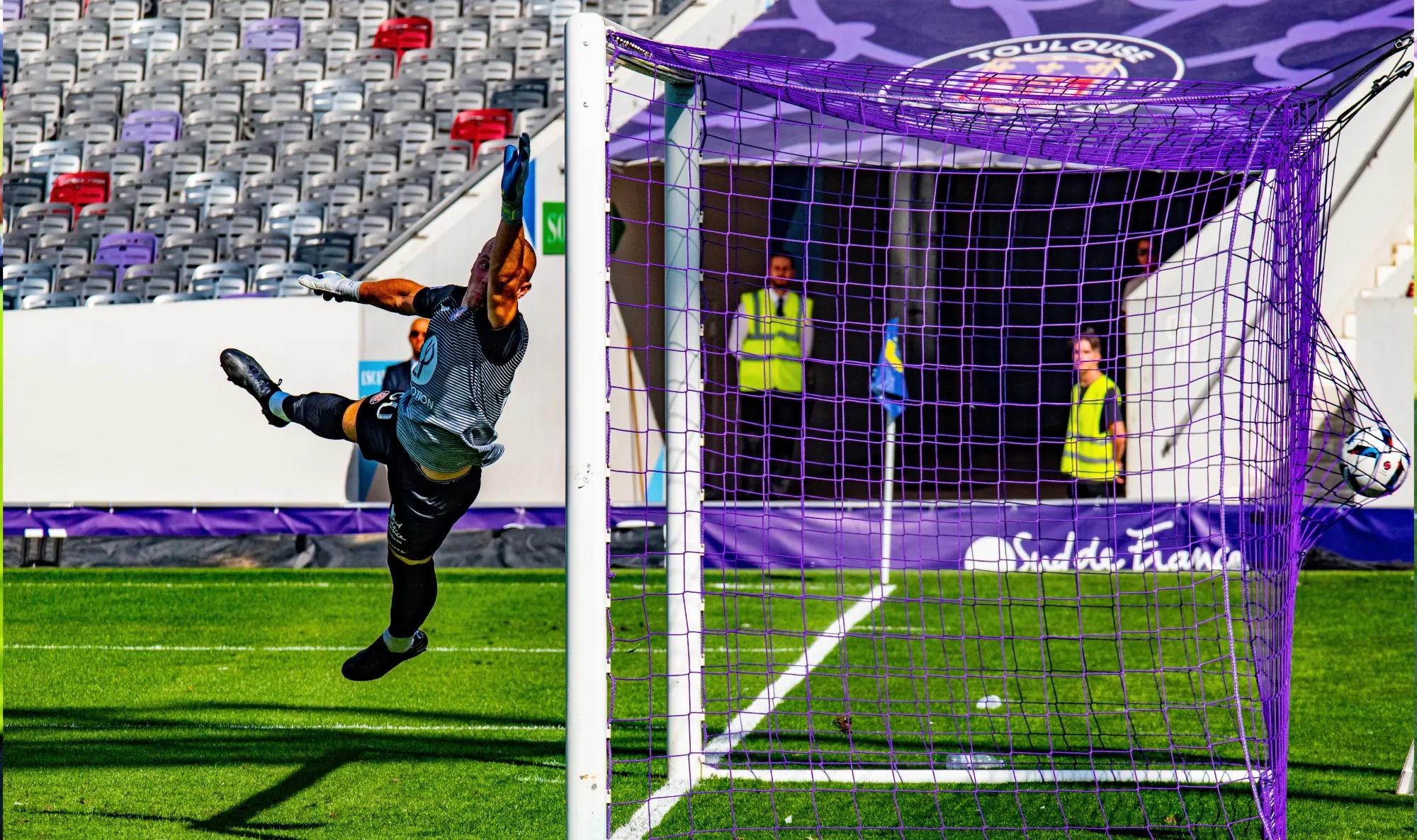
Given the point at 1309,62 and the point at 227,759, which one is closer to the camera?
the point at 227,759

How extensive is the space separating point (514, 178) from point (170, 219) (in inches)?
494

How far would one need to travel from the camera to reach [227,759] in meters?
5.38

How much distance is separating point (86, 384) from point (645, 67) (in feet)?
30.7

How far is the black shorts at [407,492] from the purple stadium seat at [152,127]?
13382mm

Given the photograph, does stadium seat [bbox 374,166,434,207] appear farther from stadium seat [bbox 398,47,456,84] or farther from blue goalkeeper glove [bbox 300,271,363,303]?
blue goalkeeper glove [bbox 300,271,363,303]

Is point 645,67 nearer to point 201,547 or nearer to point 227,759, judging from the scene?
point 227,759

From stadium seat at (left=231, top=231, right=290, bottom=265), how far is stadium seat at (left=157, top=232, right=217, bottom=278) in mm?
261

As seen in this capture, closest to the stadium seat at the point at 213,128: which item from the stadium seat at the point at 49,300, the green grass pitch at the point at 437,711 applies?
the stadium seat at the point at 49,300

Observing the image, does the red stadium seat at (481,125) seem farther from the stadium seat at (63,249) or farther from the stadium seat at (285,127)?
the stadium seat at (63,249)

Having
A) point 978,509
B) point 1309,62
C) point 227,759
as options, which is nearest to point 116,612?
point 227,759

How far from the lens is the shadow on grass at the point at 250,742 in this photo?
17.5ft

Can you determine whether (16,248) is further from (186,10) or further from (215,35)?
(186,10)

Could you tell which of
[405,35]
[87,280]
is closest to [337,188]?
[87,280]

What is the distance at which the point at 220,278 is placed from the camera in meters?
13.9
